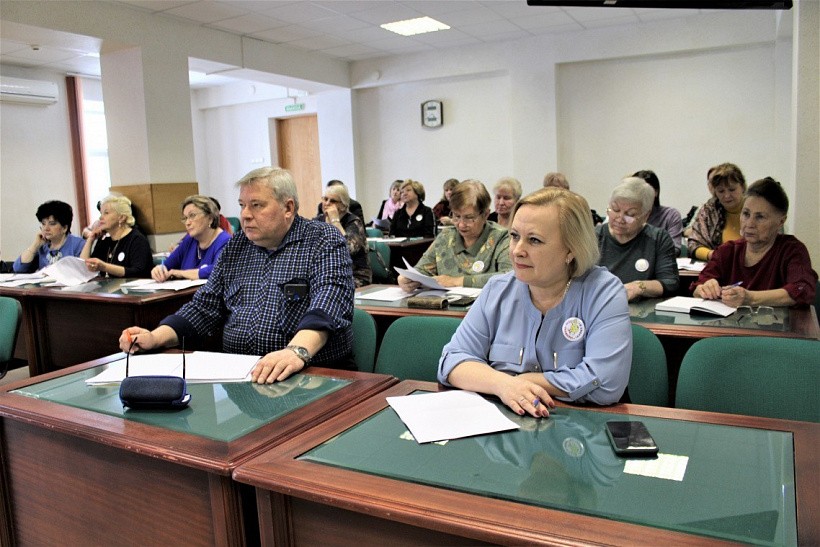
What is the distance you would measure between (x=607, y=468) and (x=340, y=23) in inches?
278

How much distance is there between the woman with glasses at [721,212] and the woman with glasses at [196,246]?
125 inches

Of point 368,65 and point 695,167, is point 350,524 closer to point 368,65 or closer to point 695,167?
point 695,167

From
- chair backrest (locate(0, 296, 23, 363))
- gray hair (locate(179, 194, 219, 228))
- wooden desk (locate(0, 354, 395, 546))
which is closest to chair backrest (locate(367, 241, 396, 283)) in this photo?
gray hair (locate(179, 194, 219, 228))

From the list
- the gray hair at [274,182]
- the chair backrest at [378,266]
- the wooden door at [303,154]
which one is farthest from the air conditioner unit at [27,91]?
the gray hair at [274,182]

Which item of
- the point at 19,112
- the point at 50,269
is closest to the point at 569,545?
the point at 50,269

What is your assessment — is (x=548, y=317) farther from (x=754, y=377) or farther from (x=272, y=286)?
(x=272, y=286)

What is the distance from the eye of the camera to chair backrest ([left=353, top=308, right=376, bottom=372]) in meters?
2.41

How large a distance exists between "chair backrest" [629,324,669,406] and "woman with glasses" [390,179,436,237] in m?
5.58

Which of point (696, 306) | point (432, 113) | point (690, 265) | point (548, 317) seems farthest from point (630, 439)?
point (432, 113)

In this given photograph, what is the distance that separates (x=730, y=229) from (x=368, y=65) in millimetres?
6598

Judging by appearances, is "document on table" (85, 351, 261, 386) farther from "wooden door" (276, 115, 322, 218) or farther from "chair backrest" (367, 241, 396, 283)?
"wooden door" (276, 115, 322, 218)

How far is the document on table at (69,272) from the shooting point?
4.16 metres

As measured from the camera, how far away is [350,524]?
47.4 inches

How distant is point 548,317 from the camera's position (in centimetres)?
177
